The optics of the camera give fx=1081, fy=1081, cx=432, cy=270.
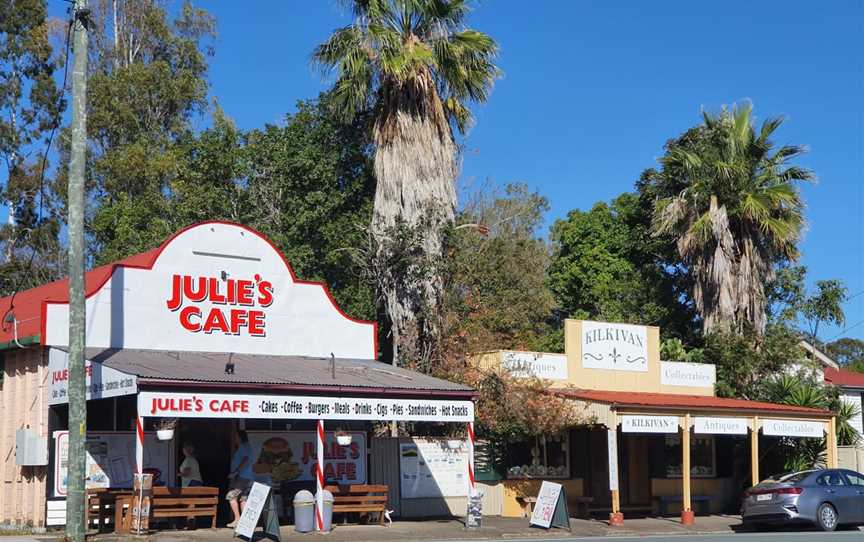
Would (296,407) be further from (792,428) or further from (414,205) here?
(792,428)

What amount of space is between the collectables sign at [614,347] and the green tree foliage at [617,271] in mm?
13060

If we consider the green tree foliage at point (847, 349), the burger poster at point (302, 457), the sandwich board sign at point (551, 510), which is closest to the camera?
the burger poster at point (302, 457)

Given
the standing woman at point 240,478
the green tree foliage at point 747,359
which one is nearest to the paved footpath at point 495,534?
the standing woman at point 240,478

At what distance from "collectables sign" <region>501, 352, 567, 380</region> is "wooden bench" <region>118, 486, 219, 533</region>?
28.1 feet

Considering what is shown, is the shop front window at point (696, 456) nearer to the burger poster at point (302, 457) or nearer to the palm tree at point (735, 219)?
the palm tree at point (735, 219)

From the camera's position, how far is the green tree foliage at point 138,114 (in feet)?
132

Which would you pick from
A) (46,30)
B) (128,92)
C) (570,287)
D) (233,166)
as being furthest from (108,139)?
(570,287)

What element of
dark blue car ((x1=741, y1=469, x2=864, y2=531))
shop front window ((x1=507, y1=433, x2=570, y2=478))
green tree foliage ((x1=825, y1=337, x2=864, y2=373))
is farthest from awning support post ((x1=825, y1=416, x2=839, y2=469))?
green tree foliage ((x1=825, y1=337, x2=864, y2=373))

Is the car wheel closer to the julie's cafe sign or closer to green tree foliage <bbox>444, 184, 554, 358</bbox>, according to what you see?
green tree foliage <bbox>444, 184, 554, 358</bbox>

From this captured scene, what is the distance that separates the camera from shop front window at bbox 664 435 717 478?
29.8 m

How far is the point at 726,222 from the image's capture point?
109 ft

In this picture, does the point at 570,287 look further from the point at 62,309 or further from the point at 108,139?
the point at 62,309

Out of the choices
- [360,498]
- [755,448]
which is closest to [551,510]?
[360,498]

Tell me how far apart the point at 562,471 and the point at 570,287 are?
22.8 meters
